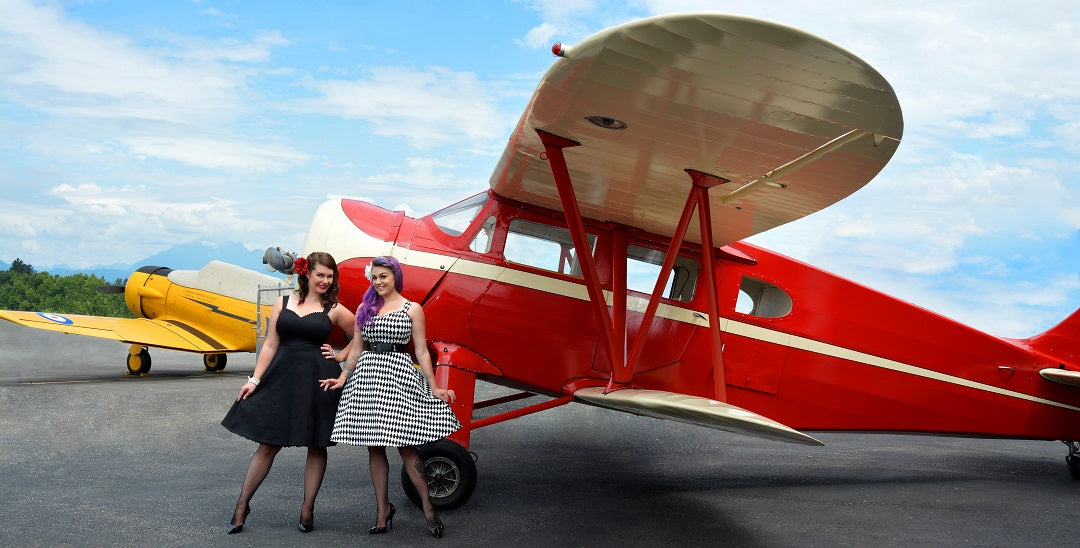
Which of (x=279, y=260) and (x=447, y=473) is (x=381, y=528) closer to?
(x=447, y=473)

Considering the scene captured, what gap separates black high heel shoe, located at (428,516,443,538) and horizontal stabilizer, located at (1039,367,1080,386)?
6108mm

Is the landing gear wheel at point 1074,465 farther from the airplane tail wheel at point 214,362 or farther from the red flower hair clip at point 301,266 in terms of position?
the airplane tail wheel at point 214,362

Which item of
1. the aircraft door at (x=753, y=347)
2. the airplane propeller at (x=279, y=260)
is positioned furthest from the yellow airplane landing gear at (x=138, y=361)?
the aircraft door at (x=753, y=347)

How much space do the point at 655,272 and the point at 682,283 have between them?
0.85ft

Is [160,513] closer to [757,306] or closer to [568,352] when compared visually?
[568,352]

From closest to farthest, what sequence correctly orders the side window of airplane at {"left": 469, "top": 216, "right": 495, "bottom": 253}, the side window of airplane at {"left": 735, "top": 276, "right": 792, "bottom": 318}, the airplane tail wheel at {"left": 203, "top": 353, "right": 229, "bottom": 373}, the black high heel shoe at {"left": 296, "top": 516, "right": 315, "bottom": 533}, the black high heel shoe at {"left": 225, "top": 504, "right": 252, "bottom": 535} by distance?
1. the black high heel shoe at {"left": 225, "top": 504, "right": 252, "bottom": 535}
2. the black high heel shoe at {"left": 296, "top": 516, "right": 315, "bottom": 533}
3. the side window of airplane at {"left": 469, "top": 216, "right": 495, "bottom": 253}
4. the side window of airplane at {"left": 735, "top": 276, "right": 792, "bottom": 318}
5. the airplane tail wheel at {"left": 203, "top": 353, "right": 229, "bottom": 373}

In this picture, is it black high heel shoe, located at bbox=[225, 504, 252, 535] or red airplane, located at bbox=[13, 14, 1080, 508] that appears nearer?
red airplane, located at bbox=[13, 14, 1080, 508]

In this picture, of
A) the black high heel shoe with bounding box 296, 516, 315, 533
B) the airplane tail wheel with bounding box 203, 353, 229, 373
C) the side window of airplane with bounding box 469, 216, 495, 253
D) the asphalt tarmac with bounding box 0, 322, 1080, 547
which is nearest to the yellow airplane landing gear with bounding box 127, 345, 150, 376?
the airplane tail wheel with bounding box 203, 353, 229, 373

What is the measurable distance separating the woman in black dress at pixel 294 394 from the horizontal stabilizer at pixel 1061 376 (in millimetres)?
6698

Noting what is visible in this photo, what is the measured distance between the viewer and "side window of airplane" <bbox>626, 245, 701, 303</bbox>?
6504 millimetres

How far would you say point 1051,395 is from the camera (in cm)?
739

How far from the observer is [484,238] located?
6133 mm

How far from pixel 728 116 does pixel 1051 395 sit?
555 centimetres

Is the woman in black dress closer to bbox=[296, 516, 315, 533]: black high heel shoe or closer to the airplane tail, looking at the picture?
bbox=[296, 516, 315, 533]: black high heel shoe
